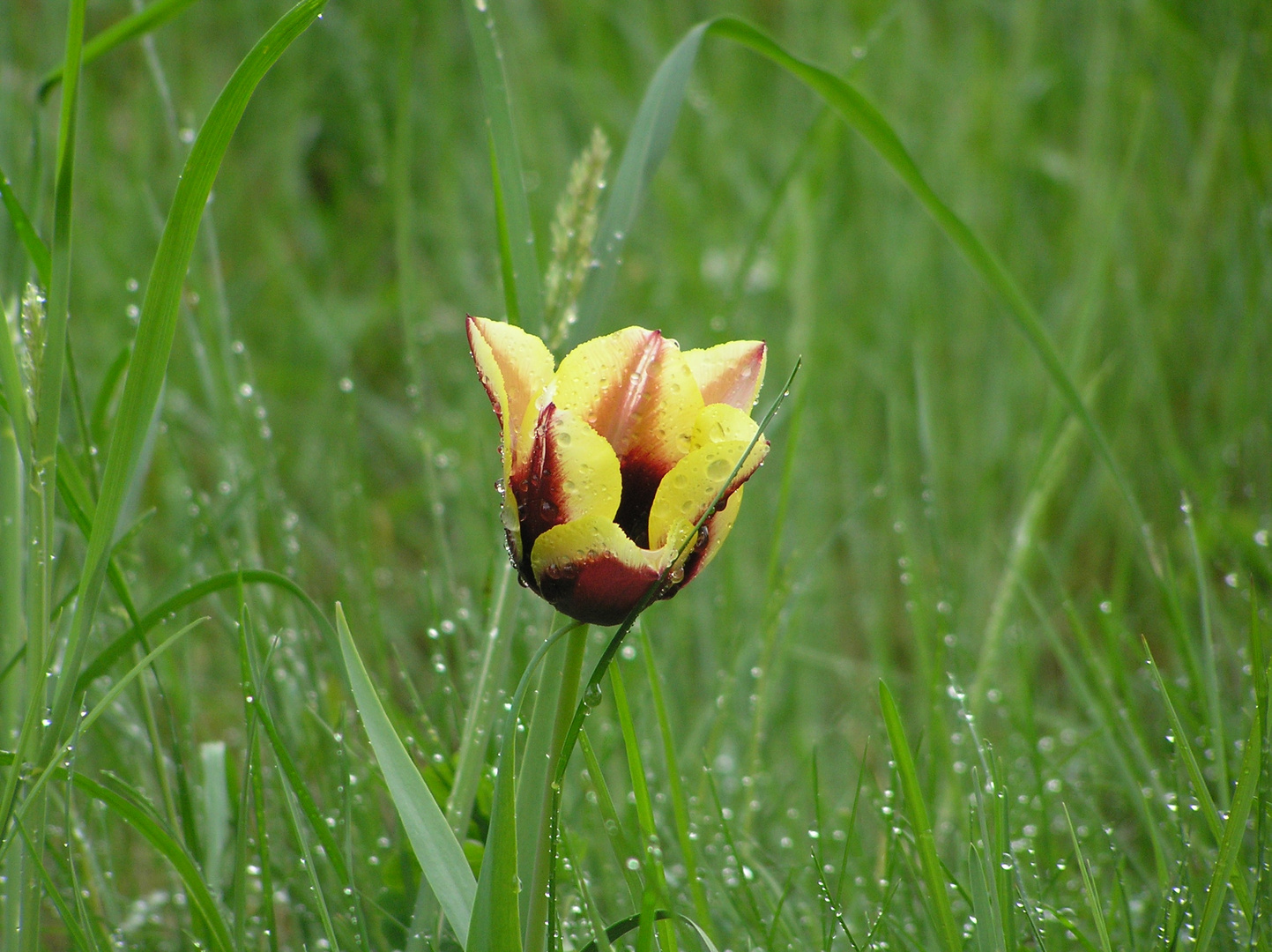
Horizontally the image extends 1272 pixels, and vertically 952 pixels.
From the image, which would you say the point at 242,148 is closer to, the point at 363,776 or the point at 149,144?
the point at 149,144

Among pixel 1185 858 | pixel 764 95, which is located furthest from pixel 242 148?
pixel 1185 858

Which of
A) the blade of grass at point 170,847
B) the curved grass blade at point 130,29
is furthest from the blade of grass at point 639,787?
the curved grass blade at point 130,29

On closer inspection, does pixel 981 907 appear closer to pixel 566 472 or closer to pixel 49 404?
pixel 566 472

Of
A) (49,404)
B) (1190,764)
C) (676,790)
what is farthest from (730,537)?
(49,404)

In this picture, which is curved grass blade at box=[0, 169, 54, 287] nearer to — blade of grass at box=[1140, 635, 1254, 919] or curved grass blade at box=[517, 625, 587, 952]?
curved grass blade at box=[517, 625, 587, 952]

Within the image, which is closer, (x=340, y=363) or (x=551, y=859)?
(x=551, y=859)

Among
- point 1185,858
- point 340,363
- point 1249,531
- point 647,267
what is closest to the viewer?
point 1185,858
